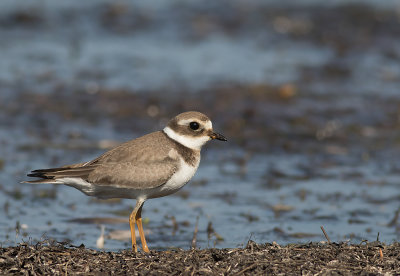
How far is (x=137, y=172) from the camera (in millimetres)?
6625

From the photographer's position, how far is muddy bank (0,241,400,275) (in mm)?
5594

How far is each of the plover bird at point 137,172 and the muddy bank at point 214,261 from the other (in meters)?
0.65

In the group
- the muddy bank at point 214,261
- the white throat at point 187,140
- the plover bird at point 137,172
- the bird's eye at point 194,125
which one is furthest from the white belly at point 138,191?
the muddy bank at point 214,261

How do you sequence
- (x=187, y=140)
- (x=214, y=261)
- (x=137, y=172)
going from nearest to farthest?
(x=214, y=261) → (x=137, y=172) → (x=187, y=140)

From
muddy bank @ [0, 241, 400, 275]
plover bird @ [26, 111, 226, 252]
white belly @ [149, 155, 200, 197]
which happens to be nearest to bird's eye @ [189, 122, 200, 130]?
plover bird @ [26, 111, 226, 252]

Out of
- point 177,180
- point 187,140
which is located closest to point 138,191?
point 177,180

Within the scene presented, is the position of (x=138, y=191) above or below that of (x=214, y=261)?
above

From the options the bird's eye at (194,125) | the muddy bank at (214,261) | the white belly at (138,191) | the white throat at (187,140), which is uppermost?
the bird's eye at (194,125)

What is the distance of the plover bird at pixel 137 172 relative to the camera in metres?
6.60

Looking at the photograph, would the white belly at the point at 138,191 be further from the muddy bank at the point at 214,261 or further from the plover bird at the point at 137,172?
the muddy bank at the point at 214,261

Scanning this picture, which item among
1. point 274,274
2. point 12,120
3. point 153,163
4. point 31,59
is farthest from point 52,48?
point 274,274

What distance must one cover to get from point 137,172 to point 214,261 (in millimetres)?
1297

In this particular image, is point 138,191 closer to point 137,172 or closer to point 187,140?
point 137,172

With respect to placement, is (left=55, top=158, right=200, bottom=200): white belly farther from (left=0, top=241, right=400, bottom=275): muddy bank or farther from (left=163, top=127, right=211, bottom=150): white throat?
(left=0, top=241, right=400, bottom=275): muddy bank
